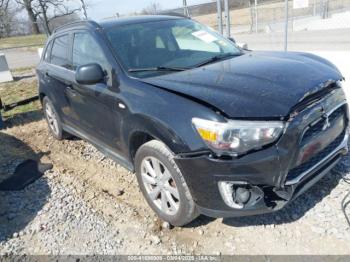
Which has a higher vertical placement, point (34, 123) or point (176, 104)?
point (176, 104)

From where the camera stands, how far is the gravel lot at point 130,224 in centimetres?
292

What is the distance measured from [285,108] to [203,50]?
1597 millimetres

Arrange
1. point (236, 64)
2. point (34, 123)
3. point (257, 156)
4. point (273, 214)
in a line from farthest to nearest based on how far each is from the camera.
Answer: point (34, 123) < point (236, 64) < point (273, 214) < point (257, 156)

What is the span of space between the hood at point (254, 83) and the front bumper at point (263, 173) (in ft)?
0.57

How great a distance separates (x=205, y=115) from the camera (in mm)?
2582

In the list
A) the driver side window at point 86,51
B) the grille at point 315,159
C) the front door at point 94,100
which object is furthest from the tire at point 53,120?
the grille at point 315,159

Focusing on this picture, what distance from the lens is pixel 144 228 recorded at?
10.8ft

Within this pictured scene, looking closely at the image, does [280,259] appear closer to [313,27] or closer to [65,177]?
[65,177]

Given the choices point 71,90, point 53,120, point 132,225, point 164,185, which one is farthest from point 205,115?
point 53,120

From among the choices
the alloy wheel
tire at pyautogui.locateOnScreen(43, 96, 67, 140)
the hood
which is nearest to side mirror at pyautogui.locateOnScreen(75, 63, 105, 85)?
the hood

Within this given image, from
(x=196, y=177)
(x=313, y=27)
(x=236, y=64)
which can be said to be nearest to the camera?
(x=196, y=177)

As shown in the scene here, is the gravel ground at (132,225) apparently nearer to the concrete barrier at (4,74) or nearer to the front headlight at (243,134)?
the front headlight at (243,134)

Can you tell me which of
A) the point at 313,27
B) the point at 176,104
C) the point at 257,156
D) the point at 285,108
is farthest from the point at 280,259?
the point at 313,27

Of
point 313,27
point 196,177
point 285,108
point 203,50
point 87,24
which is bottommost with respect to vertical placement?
point 313,27
